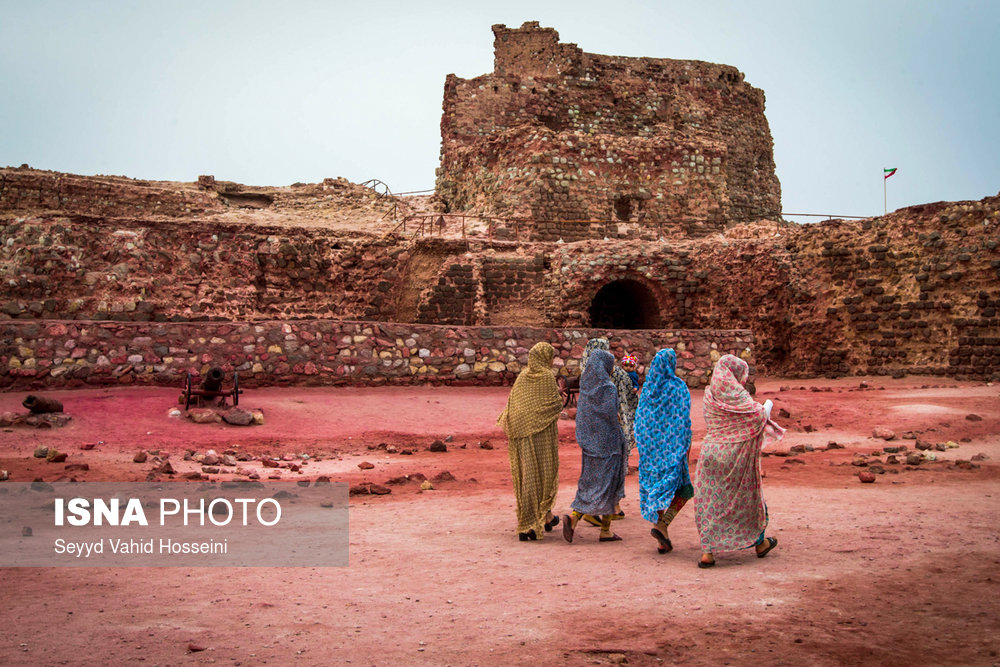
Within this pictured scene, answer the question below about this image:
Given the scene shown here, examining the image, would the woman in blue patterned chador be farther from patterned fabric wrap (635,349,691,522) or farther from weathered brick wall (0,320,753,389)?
weathered brick wall (0,320,753,389)

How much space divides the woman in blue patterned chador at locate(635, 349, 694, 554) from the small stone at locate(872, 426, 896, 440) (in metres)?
6.18

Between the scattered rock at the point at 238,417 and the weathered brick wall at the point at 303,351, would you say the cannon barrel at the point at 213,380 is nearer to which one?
the scattered rock at the point at 238,417

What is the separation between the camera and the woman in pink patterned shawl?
5.75m

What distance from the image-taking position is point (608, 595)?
4.98 m

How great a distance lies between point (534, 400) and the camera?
6.87 metres

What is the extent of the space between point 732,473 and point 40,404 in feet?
26.7

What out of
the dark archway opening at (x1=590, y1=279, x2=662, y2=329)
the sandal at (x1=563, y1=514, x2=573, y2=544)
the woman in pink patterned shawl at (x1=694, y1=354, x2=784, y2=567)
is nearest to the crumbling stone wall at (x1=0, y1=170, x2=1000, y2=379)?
the dark archway opening at (x1=590, y1=279, x2=662, y2=329)

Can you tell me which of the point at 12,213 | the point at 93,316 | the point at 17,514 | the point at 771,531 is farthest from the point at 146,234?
the point at 771,531

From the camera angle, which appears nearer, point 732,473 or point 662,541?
point 732,473

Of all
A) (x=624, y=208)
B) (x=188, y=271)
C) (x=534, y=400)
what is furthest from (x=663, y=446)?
(x=624, y=208)

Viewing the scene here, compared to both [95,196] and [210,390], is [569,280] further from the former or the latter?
[95,196]

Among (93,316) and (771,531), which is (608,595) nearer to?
(771,531)

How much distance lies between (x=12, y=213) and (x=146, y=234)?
20.9ft

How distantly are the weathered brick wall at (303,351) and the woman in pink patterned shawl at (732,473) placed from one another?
28.7 feet
